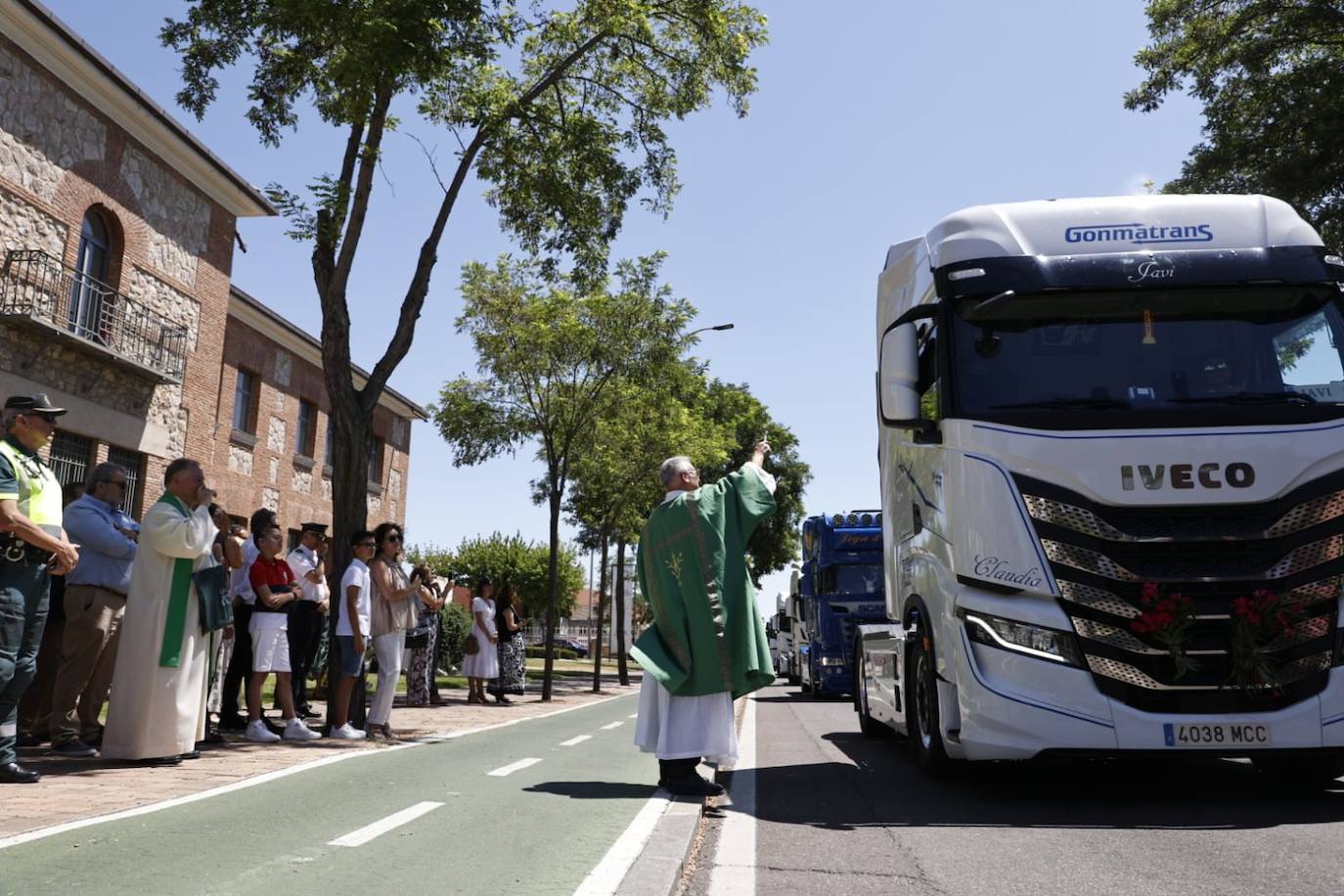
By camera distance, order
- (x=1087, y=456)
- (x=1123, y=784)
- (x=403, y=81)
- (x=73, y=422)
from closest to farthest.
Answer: (x=1087, y=456), (x=1123, y=784), (x=403, y=81), (x=73, y=422)

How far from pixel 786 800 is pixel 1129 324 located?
3.49m

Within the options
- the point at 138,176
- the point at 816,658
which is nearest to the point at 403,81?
the point at 138,176

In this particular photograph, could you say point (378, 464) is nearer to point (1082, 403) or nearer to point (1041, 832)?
point (1082, 403)

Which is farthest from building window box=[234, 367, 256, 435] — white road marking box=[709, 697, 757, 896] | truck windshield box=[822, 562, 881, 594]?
white road marking box=[709, 697, 757, 896]

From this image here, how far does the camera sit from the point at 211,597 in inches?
297

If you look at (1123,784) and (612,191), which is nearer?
(1123,784)

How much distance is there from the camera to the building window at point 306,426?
2797 cm

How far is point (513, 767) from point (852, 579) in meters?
13.1

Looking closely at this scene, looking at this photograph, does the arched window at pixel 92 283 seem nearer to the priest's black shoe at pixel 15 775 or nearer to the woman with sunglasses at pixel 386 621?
the woman with sunglasses at pixel 386 621

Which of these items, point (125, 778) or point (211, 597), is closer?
point (125, 778)


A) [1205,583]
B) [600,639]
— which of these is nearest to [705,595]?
[1205,583]

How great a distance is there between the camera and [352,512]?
1108 centimetres

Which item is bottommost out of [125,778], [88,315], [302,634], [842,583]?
[125,778]

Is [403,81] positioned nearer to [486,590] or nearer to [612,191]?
[612,191]
